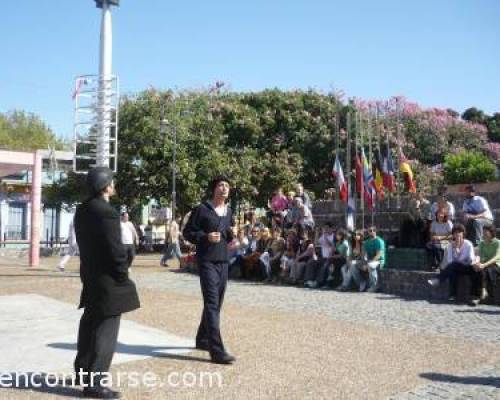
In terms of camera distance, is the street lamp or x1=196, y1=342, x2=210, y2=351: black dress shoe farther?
the street lamp

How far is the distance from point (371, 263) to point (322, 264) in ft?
5.06

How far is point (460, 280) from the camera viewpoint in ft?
36.6

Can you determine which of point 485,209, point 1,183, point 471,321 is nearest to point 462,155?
point 485,209

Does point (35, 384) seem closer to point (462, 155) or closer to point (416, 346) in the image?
point (416, 346)

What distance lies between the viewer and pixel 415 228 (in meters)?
14.3

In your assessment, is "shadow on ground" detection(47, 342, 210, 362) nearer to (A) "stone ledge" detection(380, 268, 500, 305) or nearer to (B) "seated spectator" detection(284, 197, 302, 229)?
(A) "stone ledge" detection(380, 268, 500, 305)

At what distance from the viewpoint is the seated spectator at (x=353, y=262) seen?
13305 millimetres

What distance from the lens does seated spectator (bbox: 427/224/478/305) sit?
1105 centimetres

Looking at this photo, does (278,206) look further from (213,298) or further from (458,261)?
(213,298)

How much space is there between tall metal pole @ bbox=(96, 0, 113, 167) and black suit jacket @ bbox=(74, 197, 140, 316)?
8974 millimetres

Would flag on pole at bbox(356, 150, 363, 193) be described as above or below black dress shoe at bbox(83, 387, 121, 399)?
above

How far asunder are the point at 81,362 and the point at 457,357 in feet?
13.7

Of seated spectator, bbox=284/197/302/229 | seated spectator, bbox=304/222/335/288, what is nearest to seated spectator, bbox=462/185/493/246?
seated spectator, bbox=304/222/335/288

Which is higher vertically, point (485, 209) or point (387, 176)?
point (387, 176)
